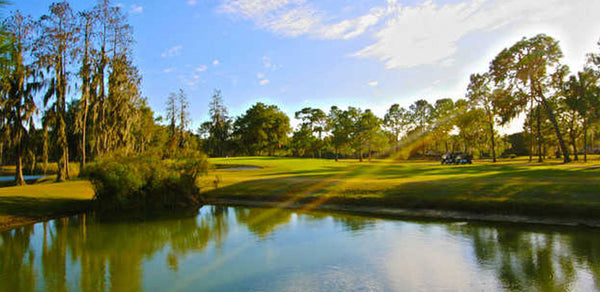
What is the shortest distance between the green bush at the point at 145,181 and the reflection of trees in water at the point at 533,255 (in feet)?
44.4

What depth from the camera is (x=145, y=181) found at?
57.2 ft

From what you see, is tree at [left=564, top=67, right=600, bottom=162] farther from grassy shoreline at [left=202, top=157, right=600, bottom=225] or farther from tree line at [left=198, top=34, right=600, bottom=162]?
grassy shoreline at [left=202, top=157, right=600, bottom=225]

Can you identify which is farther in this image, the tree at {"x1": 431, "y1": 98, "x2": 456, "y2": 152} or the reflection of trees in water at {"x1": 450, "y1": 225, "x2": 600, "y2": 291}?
the tree at {"x1": 431, "y1": 98, "x2": 456, "y2": 152}

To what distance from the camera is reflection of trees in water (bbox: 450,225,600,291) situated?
766cm

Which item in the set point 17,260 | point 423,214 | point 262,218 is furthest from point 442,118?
point 17,260

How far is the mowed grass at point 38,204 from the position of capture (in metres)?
14.9

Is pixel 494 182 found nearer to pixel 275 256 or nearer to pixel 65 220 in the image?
pixel 275 256

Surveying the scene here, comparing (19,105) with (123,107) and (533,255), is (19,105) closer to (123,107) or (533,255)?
(123,107)

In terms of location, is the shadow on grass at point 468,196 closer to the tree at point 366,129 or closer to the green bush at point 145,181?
the green bush at point 145,181

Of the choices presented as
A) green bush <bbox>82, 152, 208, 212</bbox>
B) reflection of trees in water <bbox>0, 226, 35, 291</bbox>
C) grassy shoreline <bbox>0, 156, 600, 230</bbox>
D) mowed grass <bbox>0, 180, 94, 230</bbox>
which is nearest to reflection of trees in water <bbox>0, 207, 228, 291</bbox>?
reflection of trees in water <bbox>0, 226, 35, 291</bbox>

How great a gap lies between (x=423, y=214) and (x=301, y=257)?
24.8ft

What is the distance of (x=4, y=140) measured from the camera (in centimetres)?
2444

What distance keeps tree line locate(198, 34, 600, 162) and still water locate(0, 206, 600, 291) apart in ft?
108

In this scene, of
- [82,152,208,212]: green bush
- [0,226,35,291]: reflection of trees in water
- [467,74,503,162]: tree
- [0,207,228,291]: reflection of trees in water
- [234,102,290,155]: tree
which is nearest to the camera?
[0,226,35,291]: reflection of trees in water
